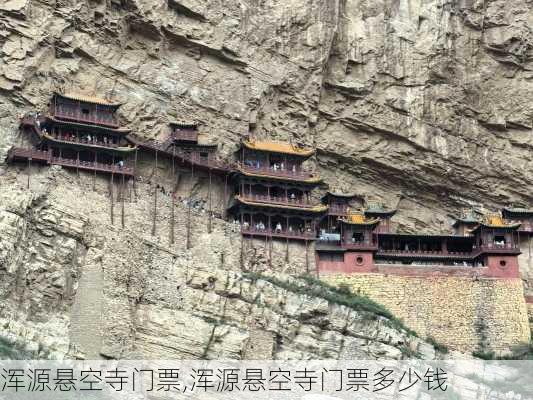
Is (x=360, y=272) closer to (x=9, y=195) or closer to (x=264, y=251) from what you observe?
(x=264, y=251)

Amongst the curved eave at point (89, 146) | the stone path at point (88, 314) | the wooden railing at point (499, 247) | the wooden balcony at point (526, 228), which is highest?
the curved eave at point (89, 146)

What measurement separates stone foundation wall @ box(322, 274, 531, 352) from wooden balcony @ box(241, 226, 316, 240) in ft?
7.51

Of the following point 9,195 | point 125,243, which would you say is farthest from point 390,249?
point 9,195

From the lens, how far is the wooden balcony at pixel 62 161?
44312 mm

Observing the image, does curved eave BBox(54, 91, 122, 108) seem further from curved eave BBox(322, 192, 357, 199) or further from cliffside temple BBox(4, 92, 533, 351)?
curved eave BBox(322, 192, 357, 199)

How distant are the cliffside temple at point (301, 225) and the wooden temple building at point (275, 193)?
0.06 metres

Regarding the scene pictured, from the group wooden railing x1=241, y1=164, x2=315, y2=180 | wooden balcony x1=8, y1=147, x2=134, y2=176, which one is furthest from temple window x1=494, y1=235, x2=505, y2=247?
wooden balcony x1=8, y1=147, x2=134, y2=176

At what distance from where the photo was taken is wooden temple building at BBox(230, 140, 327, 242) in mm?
48375

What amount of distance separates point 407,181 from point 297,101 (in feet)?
24.1

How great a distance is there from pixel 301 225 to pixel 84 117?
1115 cm

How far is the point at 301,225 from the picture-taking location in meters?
49.6

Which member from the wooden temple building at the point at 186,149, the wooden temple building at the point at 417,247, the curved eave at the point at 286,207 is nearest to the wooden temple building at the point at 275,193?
the curved eave at the point at 286,207

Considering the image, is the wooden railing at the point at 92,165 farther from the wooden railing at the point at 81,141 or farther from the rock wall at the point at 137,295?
the wooden railing at the point at 81,141

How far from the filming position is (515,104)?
2175 inches
